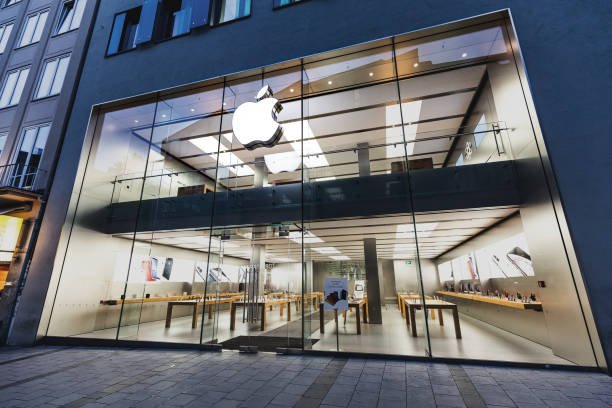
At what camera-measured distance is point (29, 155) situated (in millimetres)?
8195

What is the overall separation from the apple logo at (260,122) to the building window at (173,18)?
3.33m

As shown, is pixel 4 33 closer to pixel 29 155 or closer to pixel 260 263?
pixel 29 155

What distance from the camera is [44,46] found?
9703 mm

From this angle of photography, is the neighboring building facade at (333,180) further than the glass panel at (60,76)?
No

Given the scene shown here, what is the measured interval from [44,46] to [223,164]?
28.3ft

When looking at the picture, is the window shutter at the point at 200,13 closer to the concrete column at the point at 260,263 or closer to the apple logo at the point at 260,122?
the apple logo at the point at 260,122

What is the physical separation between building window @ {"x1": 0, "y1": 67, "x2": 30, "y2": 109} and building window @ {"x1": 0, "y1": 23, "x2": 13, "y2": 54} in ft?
5.81

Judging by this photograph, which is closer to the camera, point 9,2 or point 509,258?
point 509,258

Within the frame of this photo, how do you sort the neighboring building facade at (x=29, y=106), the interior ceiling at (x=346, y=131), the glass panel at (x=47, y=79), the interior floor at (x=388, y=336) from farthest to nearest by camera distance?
the glass panel at (x=47, y=79) < the neighboring building facade at (x=29, y=106) < the interior ceiling at (x=346, y=131) < the interior floor at (x=388, y=336)

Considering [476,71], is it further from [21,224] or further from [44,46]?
[44,46]

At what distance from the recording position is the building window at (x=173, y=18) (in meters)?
7.96

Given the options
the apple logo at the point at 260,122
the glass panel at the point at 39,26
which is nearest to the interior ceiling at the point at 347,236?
the apple logo at the point at 260,122

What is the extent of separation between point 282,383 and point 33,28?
Answer: 1516 cm

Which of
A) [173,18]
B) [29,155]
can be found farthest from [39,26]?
[173,18]
